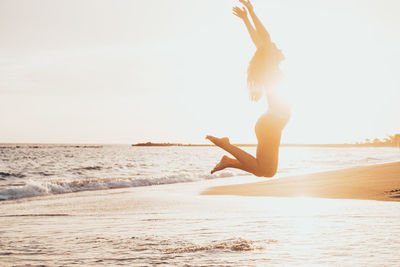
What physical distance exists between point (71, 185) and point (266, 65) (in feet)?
62.7

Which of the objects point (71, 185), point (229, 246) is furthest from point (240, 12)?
point (71, 185)

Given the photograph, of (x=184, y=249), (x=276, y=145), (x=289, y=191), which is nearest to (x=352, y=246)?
(x=276, y=145)

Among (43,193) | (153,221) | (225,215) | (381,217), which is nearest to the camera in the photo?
(381,217)

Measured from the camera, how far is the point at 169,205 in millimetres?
13156

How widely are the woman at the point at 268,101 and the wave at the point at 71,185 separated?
15.7 m

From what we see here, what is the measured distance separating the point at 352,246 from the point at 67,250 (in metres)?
4.39

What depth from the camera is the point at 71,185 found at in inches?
913

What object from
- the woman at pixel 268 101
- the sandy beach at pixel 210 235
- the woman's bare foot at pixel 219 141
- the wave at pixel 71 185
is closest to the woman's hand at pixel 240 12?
the woman at pixel 268 101

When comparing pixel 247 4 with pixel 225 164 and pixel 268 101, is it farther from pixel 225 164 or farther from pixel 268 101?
pixel 225 164

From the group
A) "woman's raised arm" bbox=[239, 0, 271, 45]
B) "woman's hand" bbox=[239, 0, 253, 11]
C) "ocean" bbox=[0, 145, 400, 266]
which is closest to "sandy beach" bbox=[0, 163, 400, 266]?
"ocean" bbox=[0, 145, 400, 266]

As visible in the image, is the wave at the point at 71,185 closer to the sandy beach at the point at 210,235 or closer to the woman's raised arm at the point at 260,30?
the sandy beach at the point at 210,235

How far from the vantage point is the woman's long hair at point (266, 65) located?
20.0 ft

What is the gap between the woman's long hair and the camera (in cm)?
609

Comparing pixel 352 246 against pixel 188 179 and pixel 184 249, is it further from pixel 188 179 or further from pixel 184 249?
pixel 188 179
